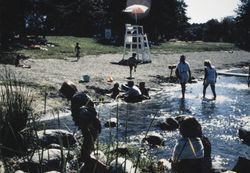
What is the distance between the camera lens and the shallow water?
11250mm

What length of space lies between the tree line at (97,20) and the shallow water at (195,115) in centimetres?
1283

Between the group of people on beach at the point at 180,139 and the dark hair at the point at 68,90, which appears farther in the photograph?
the dark hair at the point at 68,90

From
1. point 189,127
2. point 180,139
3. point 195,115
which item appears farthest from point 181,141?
point 195,115

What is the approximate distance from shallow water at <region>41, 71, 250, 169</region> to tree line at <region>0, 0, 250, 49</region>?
505 inches

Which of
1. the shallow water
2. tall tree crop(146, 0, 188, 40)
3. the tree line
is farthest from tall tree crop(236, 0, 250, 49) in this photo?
the shallow water

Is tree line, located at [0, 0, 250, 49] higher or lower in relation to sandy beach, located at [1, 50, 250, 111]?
higher

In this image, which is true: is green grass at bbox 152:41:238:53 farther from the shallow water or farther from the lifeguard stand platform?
the shallow water

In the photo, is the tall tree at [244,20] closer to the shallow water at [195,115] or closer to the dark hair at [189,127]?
the shallow water at [195,115]

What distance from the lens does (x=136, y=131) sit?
43.3ft

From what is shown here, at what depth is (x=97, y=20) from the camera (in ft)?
204

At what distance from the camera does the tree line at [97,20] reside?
2995cm

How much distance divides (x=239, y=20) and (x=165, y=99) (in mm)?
65725

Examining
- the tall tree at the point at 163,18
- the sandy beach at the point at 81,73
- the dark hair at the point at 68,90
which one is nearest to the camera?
the dark hair at the point at 68,90

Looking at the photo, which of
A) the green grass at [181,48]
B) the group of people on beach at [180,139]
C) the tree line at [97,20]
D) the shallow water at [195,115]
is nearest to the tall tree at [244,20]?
the tree line at [97,20]
